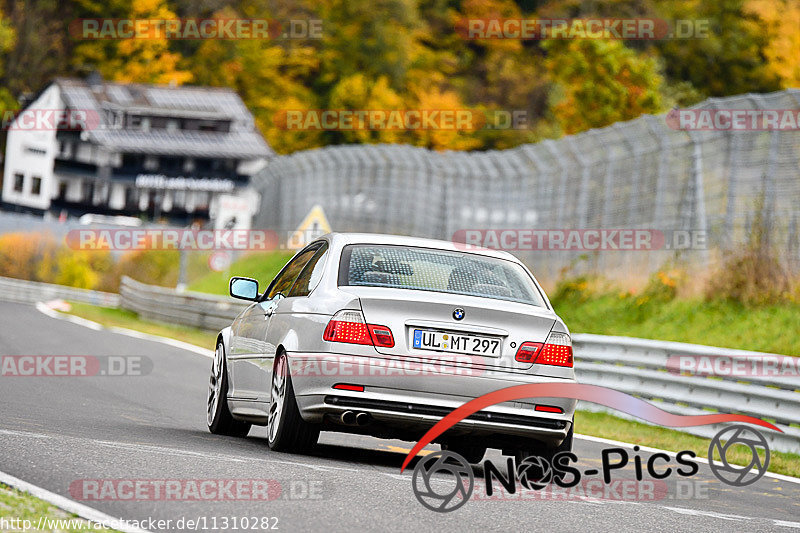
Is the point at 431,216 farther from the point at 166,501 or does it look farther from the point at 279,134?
the point at 279,134

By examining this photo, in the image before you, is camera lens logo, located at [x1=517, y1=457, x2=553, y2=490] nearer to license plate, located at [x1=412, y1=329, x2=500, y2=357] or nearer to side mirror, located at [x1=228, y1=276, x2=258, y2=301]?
license plate, located at [x1=412, y1=329, x2=500, y2=357]

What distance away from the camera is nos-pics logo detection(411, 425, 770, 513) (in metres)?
7.75

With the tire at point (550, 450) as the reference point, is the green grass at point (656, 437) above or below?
below

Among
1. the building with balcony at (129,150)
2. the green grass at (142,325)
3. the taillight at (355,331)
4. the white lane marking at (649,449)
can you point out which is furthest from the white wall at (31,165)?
the taillight at (355,331)

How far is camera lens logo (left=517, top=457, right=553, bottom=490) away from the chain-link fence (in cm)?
1105

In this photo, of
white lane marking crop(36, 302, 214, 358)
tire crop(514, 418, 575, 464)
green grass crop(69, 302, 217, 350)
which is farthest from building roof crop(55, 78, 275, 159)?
tire crop(514, 418, 575, 464)

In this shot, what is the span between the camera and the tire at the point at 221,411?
10.6 m

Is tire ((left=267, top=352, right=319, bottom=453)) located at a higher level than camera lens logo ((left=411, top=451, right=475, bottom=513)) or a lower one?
higher

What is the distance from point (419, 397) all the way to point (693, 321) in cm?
1270

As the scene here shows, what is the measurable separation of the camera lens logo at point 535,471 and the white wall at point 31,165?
84625 mm

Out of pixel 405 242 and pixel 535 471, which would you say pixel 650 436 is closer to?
pixel 535 471

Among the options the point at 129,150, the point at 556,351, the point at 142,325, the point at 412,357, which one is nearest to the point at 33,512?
the point at 412,357

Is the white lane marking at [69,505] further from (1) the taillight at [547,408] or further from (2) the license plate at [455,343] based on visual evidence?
(1) the taillight at [547,408]

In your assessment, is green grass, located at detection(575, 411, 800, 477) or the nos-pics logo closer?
the nos-pics logo
